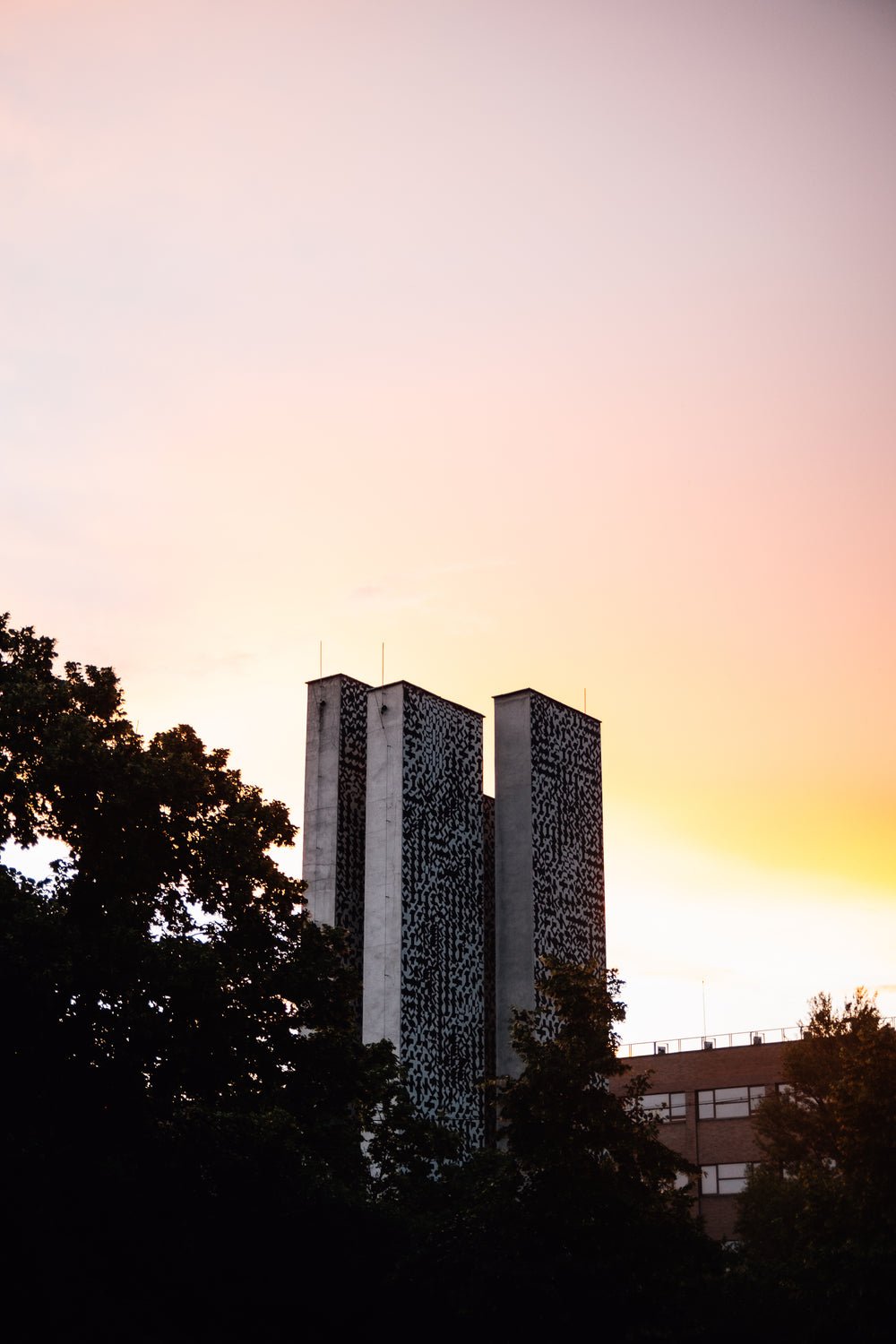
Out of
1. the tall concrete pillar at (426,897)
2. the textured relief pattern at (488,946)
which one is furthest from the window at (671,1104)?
the tall concrete pillar at (426,897)

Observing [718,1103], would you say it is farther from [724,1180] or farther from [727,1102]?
[724,1180]

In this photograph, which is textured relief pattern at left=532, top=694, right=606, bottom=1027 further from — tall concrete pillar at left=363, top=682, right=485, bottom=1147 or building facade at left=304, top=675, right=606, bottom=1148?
tall concrete pillar at left=363, top=682, right=485, bottom=1147

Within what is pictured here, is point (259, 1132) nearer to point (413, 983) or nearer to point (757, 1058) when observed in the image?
point (413, 983)

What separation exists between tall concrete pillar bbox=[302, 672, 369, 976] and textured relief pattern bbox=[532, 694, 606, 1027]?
28.8 feet

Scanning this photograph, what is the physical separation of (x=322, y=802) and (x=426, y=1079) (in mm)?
13381

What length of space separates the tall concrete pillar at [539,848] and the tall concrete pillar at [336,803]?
24.9 ft

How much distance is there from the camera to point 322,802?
6888 cm

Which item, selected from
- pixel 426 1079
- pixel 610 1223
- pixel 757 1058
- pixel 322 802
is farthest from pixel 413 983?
pixel 610 1223

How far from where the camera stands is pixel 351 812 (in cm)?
6894

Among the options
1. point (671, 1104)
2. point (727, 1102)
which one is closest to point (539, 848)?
point (727, 1102)

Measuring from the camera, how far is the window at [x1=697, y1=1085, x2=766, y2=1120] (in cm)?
8288

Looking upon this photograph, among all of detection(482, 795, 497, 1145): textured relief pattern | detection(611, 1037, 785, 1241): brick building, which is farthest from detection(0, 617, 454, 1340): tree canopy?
detection(611, 1037, 785, 1241): brick building

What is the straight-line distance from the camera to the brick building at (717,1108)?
8150 centimetres

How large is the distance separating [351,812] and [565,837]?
1133cm
